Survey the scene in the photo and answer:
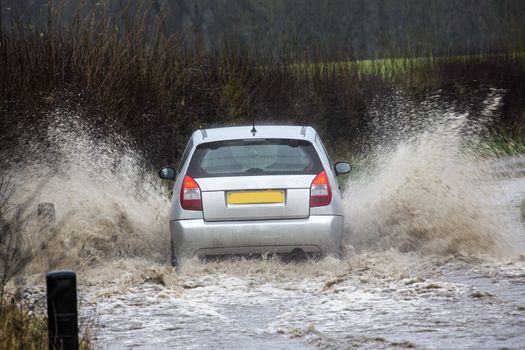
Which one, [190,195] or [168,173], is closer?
[190,195]

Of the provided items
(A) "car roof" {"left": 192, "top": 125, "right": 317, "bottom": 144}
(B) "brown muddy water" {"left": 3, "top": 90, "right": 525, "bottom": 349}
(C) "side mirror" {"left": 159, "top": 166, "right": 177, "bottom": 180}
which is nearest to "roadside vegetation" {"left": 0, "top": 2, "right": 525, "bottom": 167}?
(B) "brown muddy water" {"left": 3, "top": 90, "right": 525, "bottom": 349}

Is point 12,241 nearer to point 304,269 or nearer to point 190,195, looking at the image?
point 190,195

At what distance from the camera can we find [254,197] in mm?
10781

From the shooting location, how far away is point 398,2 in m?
110

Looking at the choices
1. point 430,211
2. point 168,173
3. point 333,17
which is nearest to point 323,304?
point 168,173

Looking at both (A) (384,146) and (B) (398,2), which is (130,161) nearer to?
(A) (384,146)

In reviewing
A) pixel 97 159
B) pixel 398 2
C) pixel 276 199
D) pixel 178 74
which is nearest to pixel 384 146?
pixel 178 74

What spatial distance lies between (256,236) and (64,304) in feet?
14.9

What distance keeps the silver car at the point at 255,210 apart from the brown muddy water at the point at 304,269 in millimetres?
266

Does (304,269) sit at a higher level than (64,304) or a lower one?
lower

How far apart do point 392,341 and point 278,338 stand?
0.84 metres

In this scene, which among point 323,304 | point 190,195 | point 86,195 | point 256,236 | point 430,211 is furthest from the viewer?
point 86,195

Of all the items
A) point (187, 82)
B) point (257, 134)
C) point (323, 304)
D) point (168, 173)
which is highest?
point (187, 82)

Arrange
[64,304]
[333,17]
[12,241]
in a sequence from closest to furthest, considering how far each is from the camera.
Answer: [64,304] → [12,241] → [333,17]
